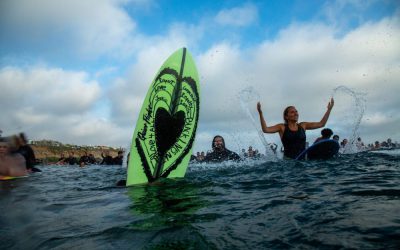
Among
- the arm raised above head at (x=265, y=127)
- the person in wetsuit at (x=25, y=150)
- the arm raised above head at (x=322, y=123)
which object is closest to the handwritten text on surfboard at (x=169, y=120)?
the arm raised above head at (x=265, y=127)

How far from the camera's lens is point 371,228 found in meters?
2.08

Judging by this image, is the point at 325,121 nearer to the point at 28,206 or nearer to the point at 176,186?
the point at 176,186

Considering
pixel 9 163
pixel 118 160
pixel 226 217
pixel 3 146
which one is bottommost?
pixel 226 217

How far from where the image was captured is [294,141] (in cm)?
766

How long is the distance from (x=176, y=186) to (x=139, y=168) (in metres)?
1.09

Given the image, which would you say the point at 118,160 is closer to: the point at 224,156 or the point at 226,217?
the point at 224,156

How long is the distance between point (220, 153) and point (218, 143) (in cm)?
34

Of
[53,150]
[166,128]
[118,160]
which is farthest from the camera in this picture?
[53,150]

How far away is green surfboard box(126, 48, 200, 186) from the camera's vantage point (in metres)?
5.73

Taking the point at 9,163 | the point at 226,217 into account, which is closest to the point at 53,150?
the point at 9,163

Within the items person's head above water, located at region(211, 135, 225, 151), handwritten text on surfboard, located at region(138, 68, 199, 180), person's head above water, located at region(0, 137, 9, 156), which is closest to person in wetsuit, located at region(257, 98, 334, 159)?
handwritten text on surfboard, located at region(138, 68, 199, 180)

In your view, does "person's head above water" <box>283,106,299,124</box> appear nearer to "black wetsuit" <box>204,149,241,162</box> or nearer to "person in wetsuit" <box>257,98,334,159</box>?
"person in wetsuit" <box>257,98,334,159</box>

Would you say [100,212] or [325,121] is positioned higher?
[325,121]

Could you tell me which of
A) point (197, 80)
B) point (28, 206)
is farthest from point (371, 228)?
point (197, 80)
